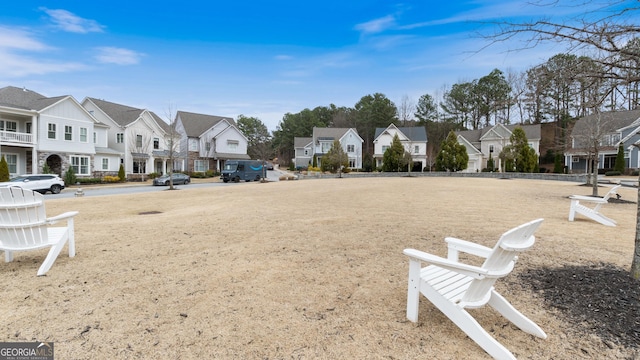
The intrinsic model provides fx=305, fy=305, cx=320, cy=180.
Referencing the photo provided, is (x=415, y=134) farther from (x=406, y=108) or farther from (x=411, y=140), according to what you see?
(x=406, y=108)

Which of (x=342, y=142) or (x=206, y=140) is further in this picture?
(x=342, y=142)

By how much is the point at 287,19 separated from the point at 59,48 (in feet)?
50.4

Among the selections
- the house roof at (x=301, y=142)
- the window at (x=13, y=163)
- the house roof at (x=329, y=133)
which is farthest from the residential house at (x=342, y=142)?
the window at (x=13, y=163)

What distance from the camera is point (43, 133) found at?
1056 inches

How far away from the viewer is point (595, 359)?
2463 mm

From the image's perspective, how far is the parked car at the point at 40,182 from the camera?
65.9ft

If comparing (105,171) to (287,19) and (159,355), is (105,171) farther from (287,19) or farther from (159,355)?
(159,355)

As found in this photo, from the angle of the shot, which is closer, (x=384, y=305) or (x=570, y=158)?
(x=384, y=305)

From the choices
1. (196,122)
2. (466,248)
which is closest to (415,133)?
(196,122)

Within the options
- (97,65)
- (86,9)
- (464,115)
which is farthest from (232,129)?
(464,115)

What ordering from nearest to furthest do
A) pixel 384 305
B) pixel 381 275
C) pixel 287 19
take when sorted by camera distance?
pixel 384 305 → pixel 381 275 → pixel 287 19

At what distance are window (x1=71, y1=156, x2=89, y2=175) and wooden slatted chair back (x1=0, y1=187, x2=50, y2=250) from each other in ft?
105

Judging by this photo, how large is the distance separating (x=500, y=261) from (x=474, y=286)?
Result: 11.8 inches

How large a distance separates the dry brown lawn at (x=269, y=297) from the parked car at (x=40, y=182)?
18.8 meters
